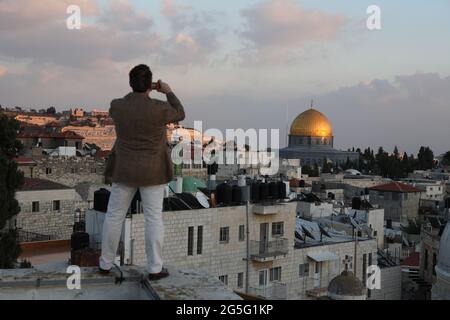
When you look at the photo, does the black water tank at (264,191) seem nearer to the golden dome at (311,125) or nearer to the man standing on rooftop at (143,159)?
the man standing on rooftop at (143,159)

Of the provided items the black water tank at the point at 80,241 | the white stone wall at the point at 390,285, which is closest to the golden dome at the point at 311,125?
the white stone wall at the point at 390,285

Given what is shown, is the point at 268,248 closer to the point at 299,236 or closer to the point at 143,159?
the point at 299,236

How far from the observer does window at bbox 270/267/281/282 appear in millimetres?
18484

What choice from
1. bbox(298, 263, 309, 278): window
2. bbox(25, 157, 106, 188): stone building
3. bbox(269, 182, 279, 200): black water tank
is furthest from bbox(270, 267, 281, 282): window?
bbox(25, 157, 106, 188): stone building

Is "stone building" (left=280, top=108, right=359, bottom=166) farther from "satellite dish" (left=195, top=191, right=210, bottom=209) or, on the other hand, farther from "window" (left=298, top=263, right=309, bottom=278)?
"satellite dish" (left=195, top=191, right=210, bottom=209)

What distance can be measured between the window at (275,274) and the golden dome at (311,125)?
306 feet

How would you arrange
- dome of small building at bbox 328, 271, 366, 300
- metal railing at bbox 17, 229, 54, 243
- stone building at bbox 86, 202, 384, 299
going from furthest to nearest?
metal railing at bbox 17, 229, 54, 243, dome of small building at bbox 328, 271, 366, 300, stone building at bbox 86, 202, 384, 299

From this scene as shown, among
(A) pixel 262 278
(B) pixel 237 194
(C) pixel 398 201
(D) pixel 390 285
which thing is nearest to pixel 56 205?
(B) pixel 237 194

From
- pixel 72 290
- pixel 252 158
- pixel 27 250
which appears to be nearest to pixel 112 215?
pixel 72 290

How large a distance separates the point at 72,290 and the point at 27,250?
44.7 ft

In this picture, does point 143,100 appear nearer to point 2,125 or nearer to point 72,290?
point 72,290

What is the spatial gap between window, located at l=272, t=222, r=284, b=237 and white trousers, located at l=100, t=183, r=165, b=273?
43.8 feet

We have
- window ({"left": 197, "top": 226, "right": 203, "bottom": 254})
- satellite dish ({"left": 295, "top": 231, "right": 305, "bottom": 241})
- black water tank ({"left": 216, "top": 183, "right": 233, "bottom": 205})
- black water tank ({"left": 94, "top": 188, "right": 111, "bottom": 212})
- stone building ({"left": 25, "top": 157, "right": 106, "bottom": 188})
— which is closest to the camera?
black water tank ({"left": 94, "top": 188, "right": 111, "bottom": 212})

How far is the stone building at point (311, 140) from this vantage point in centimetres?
11088
